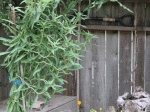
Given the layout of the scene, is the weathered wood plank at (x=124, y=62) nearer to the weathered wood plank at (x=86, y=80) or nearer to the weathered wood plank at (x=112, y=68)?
the weathered wood plank at (x=112, y=68)

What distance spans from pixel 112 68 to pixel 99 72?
21 centimetres

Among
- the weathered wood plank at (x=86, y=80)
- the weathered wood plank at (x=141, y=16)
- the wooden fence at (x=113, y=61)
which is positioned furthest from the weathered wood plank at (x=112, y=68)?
the weathered wood plank at (x=141, y=16)

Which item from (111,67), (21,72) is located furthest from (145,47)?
(21,72)

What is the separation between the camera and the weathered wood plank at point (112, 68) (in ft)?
8.93

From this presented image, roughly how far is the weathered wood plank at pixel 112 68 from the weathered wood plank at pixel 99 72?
61 millimetres

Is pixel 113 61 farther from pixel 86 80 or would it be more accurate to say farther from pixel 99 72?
pixel 86 80

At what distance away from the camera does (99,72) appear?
2738 millimetres

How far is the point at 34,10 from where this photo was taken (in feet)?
3.35

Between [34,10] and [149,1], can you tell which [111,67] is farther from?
[34,10]

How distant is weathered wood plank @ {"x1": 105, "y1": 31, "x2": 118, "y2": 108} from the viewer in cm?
272

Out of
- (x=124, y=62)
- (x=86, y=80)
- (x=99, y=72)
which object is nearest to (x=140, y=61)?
(x=124, y=62)

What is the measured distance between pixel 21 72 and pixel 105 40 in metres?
1.77

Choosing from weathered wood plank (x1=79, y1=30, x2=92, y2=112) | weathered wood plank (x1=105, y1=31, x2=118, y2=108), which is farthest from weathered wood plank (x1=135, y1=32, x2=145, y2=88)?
weathered wood plank (x1=79, y1=30, x2=92, y2=112)

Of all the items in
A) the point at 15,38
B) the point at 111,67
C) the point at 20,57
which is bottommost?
the point at 111,67
